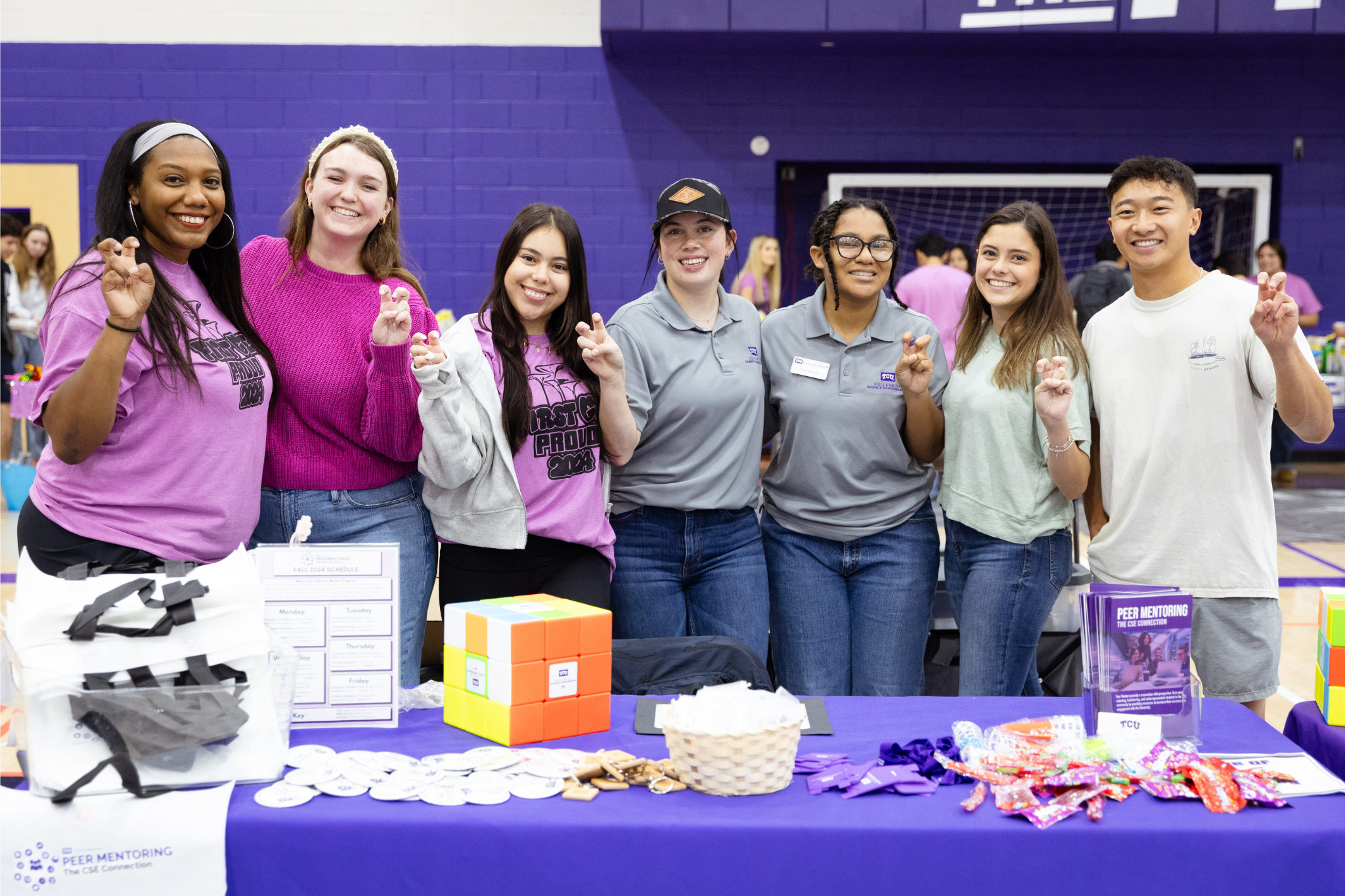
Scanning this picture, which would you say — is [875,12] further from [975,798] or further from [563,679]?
[975,798]

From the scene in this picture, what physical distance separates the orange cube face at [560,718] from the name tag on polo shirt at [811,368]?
3.36ft

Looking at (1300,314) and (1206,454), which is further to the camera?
(1300,314)

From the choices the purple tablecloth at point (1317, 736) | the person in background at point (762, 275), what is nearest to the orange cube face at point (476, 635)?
the purple tablecloth at point (1317, 736)

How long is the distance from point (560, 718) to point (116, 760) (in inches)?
22.7

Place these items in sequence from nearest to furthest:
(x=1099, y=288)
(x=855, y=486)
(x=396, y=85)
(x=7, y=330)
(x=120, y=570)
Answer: (x=120, y=570)
(x=855, y=486)
(x=1099, y=288)
(x=7, y=330)
(x=396, y=85)

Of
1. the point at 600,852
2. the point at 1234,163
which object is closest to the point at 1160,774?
the point at 600,852

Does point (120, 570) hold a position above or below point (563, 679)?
above

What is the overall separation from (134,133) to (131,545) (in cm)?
73

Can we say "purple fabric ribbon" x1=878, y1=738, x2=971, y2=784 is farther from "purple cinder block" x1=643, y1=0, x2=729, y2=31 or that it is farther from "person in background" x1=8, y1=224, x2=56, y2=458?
"person in background" x1=8, y1=224, x2=56, y2=458

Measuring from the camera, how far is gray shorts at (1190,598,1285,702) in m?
2.01

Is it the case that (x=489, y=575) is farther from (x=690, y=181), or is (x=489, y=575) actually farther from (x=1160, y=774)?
(x=1160, y=774)

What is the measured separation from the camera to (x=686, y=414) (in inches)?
90.4

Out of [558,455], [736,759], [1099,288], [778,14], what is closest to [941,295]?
[1099,288]

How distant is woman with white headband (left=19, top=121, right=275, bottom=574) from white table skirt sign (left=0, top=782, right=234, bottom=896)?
48 cm
